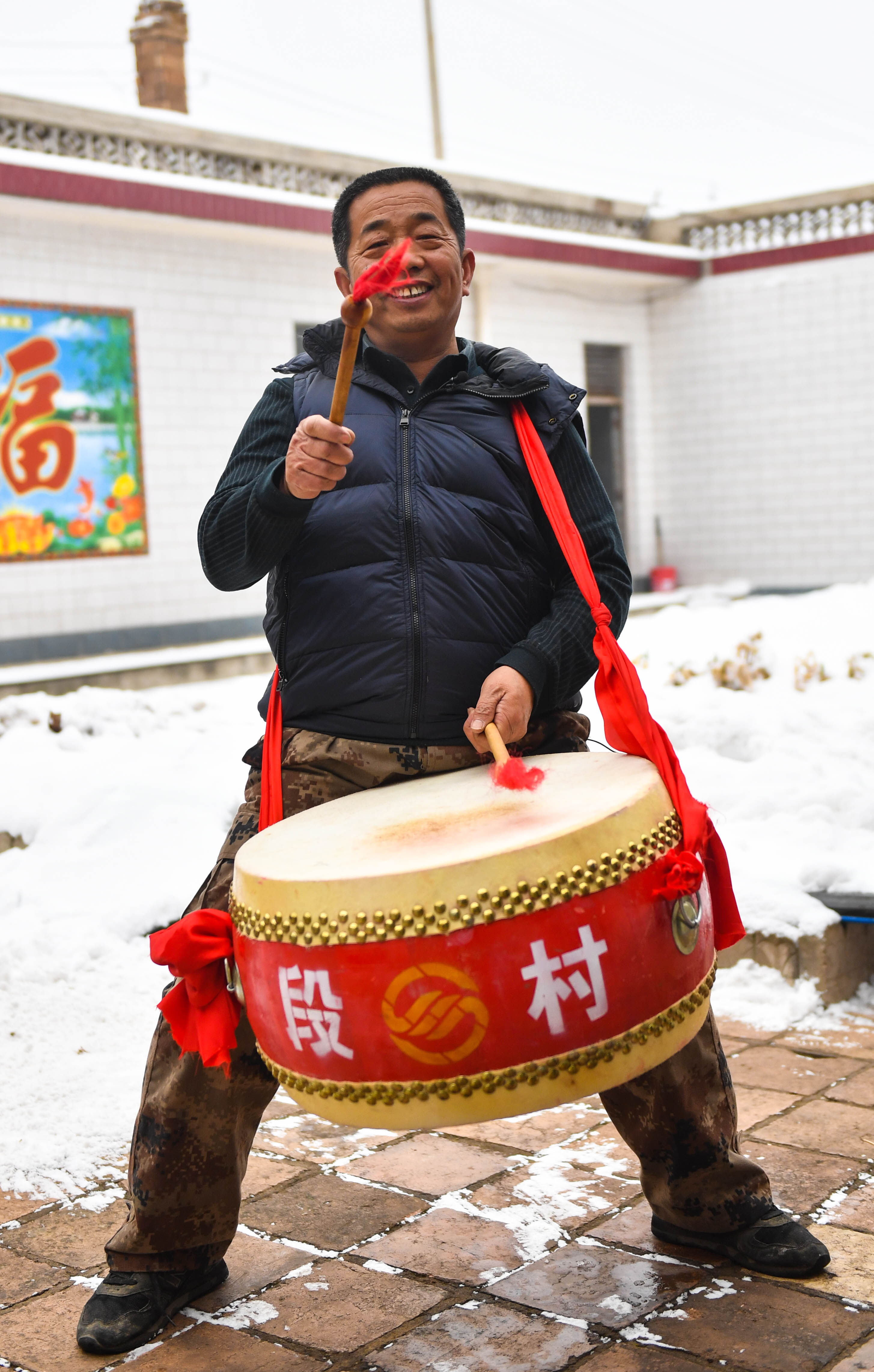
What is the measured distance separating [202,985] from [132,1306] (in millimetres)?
621

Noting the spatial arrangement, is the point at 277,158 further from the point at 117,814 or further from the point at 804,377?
the point at 117,814

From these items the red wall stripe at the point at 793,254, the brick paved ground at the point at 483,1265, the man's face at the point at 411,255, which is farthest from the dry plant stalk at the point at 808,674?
the red wall stripe at the point at 793,254

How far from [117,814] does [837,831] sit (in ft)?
8.38

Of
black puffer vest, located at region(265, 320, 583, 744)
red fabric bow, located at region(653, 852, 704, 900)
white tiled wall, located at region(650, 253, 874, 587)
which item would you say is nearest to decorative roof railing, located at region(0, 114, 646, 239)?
white tiled wall, located at region(650, 253, 874, 587)

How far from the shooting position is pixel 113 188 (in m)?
9.64

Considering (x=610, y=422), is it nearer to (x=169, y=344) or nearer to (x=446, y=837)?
(x=169, y=344)

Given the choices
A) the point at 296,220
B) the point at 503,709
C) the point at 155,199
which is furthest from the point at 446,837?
the point at 296,220

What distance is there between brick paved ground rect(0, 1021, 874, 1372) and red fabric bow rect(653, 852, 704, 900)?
81 centimetres

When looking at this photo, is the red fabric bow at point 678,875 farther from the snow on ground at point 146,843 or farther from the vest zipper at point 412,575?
the snow on ground at point 146,843

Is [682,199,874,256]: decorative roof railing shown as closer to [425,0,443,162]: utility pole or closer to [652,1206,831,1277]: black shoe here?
[425,0,443,162]: utility pole

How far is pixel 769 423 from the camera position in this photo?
1480 cm

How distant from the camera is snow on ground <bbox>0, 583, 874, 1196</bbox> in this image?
3.47 m

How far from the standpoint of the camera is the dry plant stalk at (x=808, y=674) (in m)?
6.09

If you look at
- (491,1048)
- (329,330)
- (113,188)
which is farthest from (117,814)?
(113,188)
